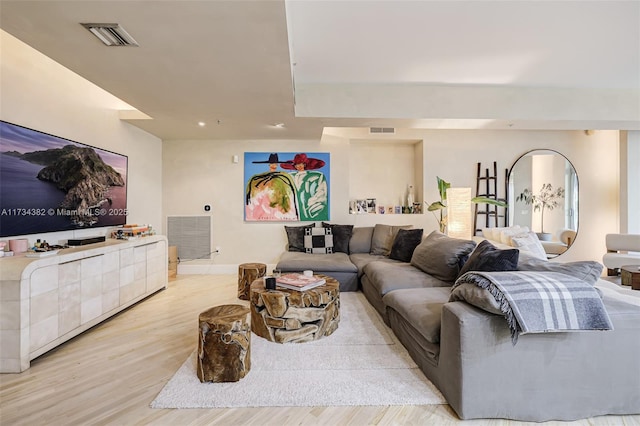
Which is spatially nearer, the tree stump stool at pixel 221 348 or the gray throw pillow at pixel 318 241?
the tree stump stool at pixel 221 348

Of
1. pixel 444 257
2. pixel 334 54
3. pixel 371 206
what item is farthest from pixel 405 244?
pixel 334 54

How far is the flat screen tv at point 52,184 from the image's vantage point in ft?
7.49

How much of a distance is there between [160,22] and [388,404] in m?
2.74

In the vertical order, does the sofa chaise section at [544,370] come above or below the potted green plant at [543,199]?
below

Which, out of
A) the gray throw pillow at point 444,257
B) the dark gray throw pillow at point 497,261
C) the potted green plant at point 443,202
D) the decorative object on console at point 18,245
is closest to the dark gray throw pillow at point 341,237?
the potted green plant at point 443,202

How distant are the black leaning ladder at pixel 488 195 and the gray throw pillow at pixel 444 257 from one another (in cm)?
242

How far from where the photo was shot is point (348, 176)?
4.97 meters

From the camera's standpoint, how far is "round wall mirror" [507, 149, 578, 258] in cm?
493

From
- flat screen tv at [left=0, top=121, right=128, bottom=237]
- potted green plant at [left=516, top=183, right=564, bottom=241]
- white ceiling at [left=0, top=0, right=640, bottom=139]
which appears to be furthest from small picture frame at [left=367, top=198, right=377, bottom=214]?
flat screen tv at [left=0, top=121, right=128, bottom=237]

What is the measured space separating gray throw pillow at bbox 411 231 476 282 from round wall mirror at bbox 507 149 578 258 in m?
2.88

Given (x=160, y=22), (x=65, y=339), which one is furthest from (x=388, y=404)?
(x=160, y=22)

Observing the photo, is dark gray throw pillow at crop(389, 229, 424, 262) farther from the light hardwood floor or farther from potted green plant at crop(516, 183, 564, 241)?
potted green plant at crop(516, 183, 564, 241)

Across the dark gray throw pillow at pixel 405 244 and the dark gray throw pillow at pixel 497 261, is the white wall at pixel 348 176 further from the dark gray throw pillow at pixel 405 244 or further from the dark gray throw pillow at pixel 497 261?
the dark gray throw pillow at pixel 497 261

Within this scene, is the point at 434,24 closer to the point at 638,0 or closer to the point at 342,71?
the point at 342,71
